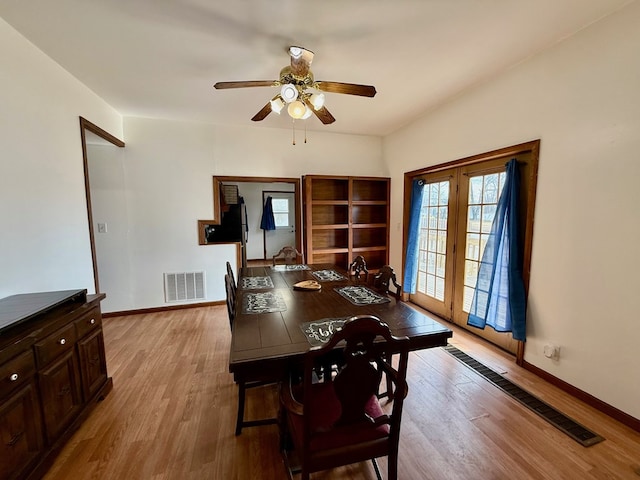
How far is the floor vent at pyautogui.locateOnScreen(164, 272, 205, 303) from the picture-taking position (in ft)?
12.7

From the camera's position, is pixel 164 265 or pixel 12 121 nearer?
pixel 12 121

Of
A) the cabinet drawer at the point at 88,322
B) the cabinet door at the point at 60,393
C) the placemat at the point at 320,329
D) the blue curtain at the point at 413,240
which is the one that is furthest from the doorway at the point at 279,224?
the placemat at the point at 320,329

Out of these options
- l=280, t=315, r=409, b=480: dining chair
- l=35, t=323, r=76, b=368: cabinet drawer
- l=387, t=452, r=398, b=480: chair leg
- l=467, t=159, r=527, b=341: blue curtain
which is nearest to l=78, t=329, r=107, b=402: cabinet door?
l=35, t=323, r=76, b=368: cabinet drawer

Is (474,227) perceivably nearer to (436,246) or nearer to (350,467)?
(436,246)

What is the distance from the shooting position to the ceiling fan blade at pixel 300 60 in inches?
69.3

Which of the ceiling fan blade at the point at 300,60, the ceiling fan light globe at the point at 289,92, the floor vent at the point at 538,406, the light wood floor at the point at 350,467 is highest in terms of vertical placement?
the ceiling fan blade at the point at 300,60

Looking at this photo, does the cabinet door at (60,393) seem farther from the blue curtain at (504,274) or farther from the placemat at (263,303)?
the blue curtain at (504,274)

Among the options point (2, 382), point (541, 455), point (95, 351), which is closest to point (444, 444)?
point (541, 455)

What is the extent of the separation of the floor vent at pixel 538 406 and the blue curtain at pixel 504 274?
1.29 ft

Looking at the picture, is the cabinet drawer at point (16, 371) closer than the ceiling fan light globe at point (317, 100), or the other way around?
the cabinet drawer at point (16, 371)

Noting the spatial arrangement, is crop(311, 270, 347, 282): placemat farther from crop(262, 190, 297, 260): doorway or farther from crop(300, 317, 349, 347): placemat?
crop(262, 190, 297, 260): doorway

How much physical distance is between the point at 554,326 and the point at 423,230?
6.35 feet

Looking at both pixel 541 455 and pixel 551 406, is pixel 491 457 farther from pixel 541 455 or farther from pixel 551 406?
pixel 551 406

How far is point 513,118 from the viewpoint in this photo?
2416mm
